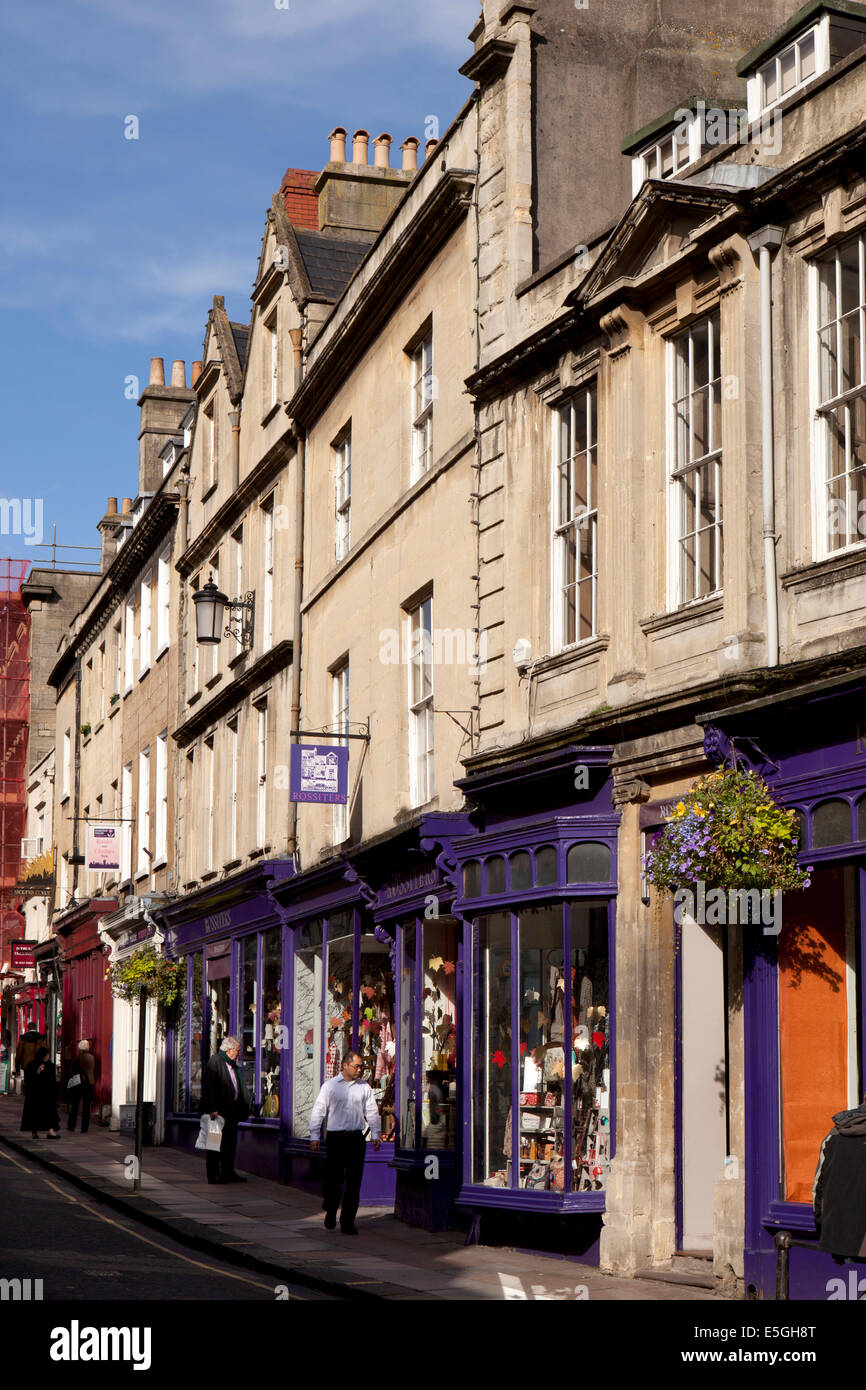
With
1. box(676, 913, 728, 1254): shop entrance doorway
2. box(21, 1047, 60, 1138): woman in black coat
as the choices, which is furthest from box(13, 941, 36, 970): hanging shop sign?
box(676, 913, 728, 1254): shop entrance doorway

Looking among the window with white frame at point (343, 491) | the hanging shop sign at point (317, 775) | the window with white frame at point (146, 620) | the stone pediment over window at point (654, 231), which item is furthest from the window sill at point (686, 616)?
the window with white frame at point (146, 620)

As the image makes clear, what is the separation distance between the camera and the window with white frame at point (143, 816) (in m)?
35.2

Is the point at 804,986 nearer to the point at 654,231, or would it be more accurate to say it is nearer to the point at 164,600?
the point at 654,231

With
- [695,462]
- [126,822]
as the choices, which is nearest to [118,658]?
[126,822]

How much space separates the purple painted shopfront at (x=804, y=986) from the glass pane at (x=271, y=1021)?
12.7 metres

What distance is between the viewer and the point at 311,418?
80.7 feet

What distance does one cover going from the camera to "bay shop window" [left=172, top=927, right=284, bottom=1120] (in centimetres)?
2483

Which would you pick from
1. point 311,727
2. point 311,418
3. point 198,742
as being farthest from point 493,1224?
point 198,742

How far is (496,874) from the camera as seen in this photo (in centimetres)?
1594

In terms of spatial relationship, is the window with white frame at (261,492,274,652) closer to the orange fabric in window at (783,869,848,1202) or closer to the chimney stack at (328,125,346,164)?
the chimney stack at (328,125,346,164)

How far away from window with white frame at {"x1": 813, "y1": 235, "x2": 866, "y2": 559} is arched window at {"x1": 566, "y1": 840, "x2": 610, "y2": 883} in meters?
3.42
